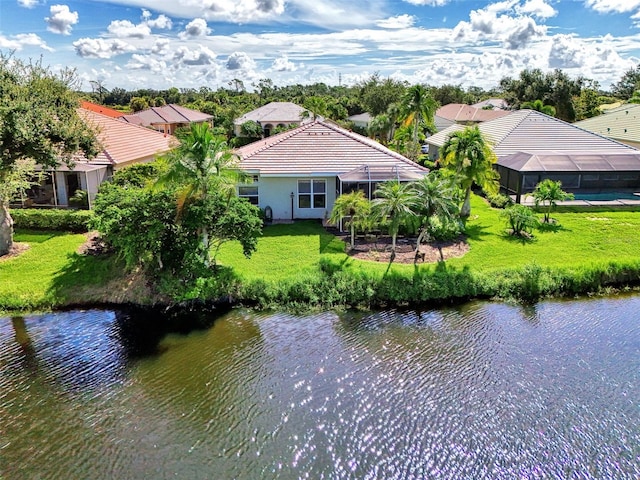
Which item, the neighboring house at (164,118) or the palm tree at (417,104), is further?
the neighboring house at (164,118)

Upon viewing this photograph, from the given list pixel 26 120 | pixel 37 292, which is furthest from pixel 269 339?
pixel 26 120

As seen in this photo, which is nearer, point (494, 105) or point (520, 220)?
point (520, 220)

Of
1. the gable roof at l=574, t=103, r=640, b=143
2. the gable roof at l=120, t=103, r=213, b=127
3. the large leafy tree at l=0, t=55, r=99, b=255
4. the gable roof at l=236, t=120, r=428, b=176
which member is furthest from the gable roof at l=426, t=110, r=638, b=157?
the gable roof at l=120, t=103, r=213, b=127

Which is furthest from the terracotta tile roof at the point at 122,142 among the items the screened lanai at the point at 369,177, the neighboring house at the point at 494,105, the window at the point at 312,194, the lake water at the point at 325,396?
the neighboring house at the point at 494,105

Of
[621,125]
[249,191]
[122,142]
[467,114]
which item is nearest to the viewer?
[249,191]

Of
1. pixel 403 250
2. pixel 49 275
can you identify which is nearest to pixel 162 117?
pixel 49 275

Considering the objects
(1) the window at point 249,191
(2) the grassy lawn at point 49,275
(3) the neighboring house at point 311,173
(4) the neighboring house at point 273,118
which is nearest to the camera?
(2) the grassy lawn at point 49,275

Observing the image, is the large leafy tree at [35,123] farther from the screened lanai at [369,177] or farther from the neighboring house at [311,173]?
the screened lanai at [369,177]

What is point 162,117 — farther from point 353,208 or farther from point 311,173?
point 353,208
